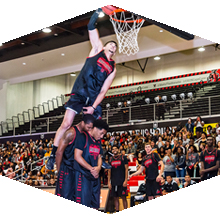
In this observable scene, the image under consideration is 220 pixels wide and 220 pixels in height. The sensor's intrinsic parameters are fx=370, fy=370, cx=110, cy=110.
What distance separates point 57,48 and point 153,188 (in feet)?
16.6

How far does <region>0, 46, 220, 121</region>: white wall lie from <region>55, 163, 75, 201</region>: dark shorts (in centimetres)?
223

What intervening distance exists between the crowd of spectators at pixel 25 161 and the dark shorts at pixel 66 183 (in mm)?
1516

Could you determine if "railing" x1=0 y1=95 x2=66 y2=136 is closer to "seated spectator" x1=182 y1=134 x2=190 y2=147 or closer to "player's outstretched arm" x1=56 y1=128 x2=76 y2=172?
"player's outstretched arm" x1=56 y1=128 x2=76 y2=172

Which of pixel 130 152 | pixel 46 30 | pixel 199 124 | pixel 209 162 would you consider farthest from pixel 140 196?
pixel 46 30

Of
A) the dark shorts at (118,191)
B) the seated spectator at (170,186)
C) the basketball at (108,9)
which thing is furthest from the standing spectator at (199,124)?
the basketball at (108,9)

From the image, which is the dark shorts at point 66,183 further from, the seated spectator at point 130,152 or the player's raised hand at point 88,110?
the seated spectator at point 130,152

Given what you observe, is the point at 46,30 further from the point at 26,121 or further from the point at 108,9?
the point at 26,121

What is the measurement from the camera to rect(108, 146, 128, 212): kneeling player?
8.95 m

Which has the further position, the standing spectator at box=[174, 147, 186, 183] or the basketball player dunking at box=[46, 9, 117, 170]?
the standing spectator at box=[174, 147, 186, 183]

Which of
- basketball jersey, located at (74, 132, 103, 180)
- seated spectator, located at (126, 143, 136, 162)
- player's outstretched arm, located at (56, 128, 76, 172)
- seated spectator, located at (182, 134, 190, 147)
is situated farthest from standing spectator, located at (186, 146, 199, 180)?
player's outstretched arm, located at (56, 128, 76, 172)

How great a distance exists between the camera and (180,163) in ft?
33.0

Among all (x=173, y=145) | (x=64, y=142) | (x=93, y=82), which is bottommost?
(x=173, y=145)

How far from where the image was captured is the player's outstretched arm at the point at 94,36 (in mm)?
8808

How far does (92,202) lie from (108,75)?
2988 millimetres
